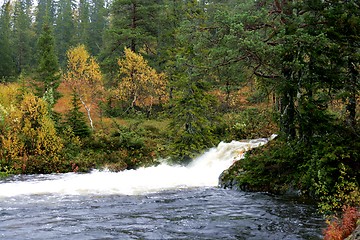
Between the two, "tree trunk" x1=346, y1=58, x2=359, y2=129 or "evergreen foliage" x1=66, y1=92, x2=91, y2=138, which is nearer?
"tree trunk" x1=346, y1=58, x2=359, y2=129

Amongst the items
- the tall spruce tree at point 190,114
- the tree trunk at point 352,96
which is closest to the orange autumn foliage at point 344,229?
the tree trunk at point 352,96

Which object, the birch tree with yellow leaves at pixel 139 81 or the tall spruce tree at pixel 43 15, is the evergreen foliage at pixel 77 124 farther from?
the tall spruce tree at pixel 43 15

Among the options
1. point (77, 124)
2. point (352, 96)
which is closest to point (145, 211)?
point (352, 96)

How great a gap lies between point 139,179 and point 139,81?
51.2 ft

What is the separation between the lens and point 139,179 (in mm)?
17578

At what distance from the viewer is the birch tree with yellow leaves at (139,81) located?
1241 inches

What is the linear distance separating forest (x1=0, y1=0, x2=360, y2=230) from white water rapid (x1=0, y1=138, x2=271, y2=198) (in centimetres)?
99

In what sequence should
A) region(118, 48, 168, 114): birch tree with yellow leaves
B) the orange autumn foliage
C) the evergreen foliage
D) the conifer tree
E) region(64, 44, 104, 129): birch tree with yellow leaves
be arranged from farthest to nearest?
the conifer tree < region(118, 48, 168, 114): birch tree with yellow leaves < region(64, 44, 104, 129): birch tree with yellow leaves < the evergreen foliage < the orange autumn foliage

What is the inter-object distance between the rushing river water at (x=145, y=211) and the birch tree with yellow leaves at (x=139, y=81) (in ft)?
51.8

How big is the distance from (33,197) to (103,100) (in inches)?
968

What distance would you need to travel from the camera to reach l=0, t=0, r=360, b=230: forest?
39.3 ft

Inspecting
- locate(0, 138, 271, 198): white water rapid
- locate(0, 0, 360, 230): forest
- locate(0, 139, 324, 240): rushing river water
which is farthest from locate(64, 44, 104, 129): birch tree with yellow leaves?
locate(0, 139, 324, 240): rushing river water

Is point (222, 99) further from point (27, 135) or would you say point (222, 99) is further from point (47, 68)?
point (27, 135)

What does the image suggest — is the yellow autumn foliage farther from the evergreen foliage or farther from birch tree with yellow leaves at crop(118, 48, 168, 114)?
birch tree with yellow leaves at crop(118, 48, 168, 114)
